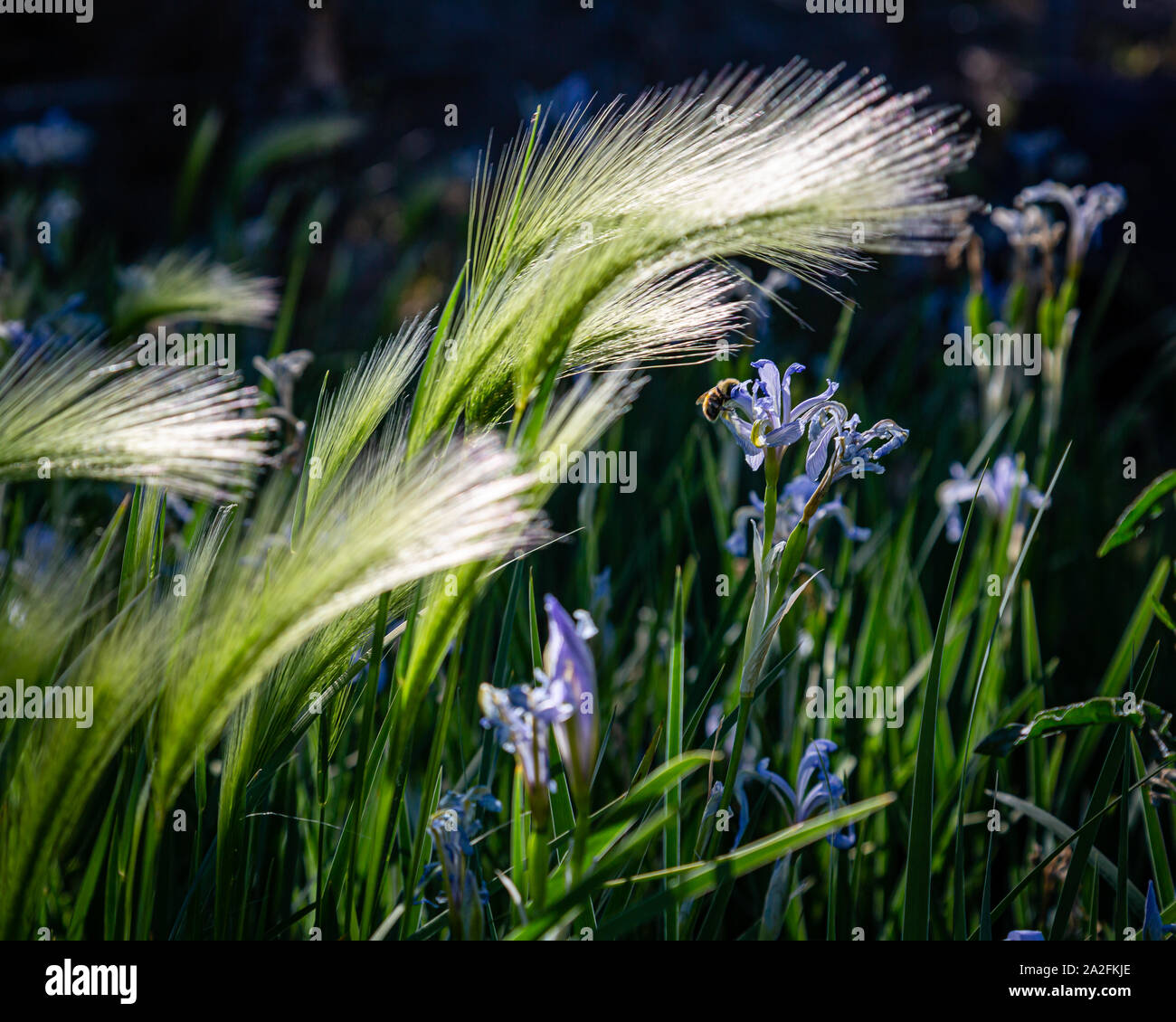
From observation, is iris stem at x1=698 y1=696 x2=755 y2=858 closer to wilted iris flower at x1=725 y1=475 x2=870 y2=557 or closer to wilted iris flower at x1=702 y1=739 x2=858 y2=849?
wilted iris flower at x1=702 y1=739 x2=858 y2=849

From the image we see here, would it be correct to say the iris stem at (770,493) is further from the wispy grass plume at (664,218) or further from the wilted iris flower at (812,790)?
the wilted iris flower at (812,790)

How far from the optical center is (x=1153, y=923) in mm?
991

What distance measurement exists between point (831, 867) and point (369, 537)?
666 mm

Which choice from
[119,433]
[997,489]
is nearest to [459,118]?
[997,489]

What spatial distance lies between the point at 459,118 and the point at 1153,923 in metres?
5.74

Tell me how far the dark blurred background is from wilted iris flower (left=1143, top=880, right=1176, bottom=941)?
1838mm

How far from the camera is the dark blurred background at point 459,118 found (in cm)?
401

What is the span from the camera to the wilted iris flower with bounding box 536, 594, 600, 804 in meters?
0.72

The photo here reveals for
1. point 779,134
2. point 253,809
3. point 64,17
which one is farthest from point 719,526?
point 64,17

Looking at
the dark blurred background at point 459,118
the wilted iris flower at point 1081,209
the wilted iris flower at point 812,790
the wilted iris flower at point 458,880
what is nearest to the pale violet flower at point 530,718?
the wilted iris flower at point 458,880

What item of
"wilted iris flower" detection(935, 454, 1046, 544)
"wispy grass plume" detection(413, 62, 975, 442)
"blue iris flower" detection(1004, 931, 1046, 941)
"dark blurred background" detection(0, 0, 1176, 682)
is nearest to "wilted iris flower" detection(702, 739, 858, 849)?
"blue iris flower" detection(1004, 931, 1046, 941)

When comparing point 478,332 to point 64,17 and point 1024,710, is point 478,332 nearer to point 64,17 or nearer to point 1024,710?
point 1024,710

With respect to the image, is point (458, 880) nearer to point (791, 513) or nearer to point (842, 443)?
point (842, 443)
